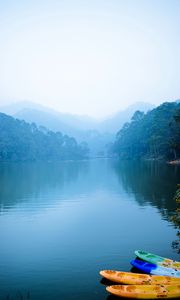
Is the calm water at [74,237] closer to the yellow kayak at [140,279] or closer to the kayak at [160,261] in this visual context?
the yellow kayak at [140,279]

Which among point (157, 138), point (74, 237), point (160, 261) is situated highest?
point (157, 138)

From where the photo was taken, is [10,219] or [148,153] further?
[148,153]

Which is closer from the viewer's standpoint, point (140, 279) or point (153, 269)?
point (140, 279)

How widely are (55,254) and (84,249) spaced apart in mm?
1629

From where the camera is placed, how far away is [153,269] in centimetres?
1212

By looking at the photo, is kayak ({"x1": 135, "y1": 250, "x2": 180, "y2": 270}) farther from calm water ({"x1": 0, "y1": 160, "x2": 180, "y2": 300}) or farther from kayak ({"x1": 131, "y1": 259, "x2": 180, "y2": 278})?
calm water ({"x1": 0, "y1": 160, "x2": 180, "y2": 300})

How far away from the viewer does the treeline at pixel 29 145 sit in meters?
128

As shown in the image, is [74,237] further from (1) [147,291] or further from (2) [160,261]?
(1) [147,291]

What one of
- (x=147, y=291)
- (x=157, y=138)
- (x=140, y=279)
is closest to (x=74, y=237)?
(x=140, y=279)

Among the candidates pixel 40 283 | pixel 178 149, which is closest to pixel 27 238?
pixel 40 283

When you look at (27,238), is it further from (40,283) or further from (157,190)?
(157,190)

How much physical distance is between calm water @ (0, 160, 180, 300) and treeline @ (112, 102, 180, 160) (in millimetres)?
34937

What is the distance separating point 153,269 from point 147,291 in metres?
1.94

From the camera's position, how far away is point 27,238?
62.4ft
